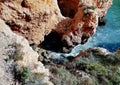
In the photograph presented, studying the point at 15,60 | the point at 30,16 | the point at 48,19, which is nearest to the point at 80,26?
the point at 48,19

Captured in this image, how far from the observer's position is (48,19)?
19641mm

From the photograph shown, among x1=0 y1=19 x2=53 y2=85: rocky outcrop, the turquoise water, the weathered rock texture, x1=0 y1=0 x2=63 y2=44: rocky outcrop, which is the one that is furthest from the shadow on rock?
x1=0 y1=19 x2=53 y2=85: rocky outcrop

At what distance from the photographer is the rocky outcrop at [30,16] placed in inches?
685

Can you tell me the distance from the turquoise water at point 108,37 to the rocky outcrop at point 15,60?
371 inches

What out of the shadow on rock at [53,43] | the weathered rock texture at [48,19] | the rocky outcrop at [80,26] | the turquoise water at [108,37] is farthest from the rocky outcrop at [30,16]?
the turquoise water at [108,37]

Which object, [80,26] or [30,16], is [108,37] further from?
[30,16]

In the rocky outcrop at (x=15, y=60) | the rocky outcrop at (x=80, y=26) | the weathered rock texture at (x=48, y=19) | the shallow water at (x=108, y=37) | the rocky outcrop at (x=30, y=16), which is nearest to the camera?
the rocky outcrop at (x=15, y=60)

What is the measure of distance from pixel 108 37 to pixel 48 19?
23.9 feet

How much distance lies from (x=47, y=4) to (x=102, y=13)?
8.27 meters

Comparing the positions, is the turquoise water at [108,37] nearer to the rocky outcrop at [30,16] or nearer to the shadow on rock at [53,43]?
the shadow on rock at [53,43]

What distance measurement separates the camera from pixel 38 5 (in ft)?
60.7

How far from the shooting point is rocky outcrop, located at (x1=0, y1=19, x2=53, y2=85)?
10555mm

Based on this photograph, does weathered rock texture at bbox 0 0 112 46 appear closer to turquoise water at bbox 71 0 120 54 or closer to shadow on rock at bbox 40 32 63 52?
shadow on rock at bbox 40 32 63 52

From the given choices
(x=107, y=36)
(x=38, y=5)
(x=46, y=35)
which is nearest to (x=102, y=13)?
→ (x=107, y=36)
